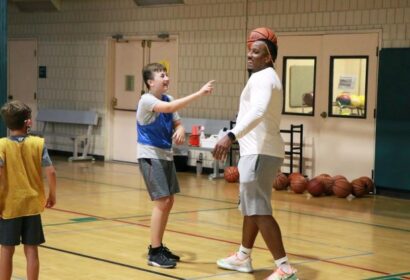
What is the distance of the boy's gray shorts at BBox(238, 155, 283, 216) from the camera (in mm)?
5902

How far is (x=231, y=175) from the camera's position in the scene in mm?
13234

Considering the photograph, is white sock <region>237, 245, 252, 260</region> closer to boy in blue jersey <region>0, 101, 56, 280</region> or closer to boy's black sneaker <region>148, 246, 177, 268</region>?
boy's black sneaker <region>148, 246, 177, 268</region>

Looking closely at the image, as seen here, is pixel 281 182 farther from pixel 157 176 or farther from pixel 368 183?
pixel 157 176

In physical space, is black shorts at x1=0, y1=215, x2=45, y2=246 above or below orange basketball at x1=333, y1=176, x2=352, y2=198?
above

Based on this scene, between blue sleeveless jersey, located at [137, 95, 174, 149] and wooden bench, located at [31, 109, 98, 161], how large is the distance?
978 cm

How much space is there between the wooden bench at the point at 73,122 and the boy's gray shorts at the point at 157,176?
9.79 metres

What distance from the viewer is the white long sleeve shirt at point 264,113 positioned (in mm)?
5793

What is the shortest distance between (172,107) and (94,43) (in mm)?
10599

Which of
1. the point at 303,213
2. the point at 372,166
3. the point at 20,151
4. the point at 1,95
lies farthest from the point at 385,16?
the point at 20,151

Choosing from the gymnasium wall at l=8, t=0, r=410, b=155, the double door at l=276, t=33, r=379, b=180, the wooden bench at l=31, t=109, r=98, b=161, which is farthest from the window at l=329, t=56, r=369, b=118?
the wooden bench at l=31, t=109, r=98, b=161

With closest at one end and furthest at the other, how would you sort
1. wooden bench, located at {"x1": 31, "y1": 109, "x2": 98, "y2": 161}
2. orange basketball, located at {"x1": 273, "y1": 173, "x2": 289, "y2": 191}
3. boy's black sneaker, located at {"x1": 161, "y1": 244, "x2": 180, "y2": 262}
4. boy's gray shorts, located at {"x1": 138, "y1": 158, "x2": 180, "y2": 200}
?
boy's gray shorts, located at {"x1": 138, "y1": 158, "x2": 180, "y2": 200} < boy's black sneaker, located at {"x1": 161, "y1": 244, "x2": 180, "y2": 262} < orange basketball, located at {"x1": 273, "y1": 173, "x2": 289, "y2": 191} < wooden bench, located at {"x1": 31, "y1": 109, "x2": 98, "y2": 161}

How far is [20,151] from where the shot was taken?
5.10 metres

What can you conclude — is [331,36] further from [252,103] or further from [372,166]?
[252,103]

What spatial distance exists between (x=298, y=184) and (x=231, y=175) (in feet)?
5.03
